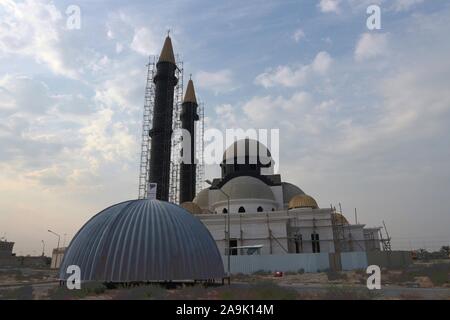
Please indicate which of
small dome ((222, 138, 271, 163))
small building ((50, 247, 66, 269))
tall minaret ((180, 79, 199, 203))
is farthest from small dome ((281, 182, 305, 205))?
small building ((50, 247, 66, 269))

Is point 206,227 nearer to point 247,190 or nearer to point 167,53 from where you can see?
point 247,190

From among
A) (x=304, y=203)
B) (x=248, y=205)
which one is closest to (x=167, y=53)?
(x=248, y=205)

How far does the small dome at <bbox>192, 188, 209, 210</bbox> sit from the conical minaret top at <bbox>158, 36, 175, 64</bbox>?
25.5 m

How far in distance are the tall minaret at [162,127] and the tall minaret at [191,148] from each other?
1139 centimetres

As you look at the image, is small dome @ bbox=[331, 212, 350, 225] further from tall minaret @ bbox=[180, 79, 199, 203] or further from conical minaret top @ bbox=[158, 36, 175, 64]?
conical minaret top @ bbox=[158, 36, 175, 64]

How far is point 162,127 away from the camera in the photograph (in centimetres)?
5978

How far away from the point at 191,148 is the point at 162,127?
14535mm

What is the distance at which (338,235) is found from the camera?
178 ft

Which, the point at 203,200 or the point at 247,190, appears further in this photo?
the point at 203,200

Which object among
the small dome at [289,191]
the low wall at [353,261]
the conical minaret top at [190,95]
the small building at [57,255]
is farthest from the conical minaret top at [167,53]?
the low wall at [353,261]

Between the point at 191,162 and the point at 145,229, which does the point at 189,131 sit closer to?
the point at 191,162

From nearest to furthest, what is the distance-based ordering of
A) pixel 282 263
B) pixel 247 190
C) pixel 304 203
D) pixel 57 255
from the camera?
pixel 282 263
pixel 304 203
pixel 247 190
pixel 57 255
